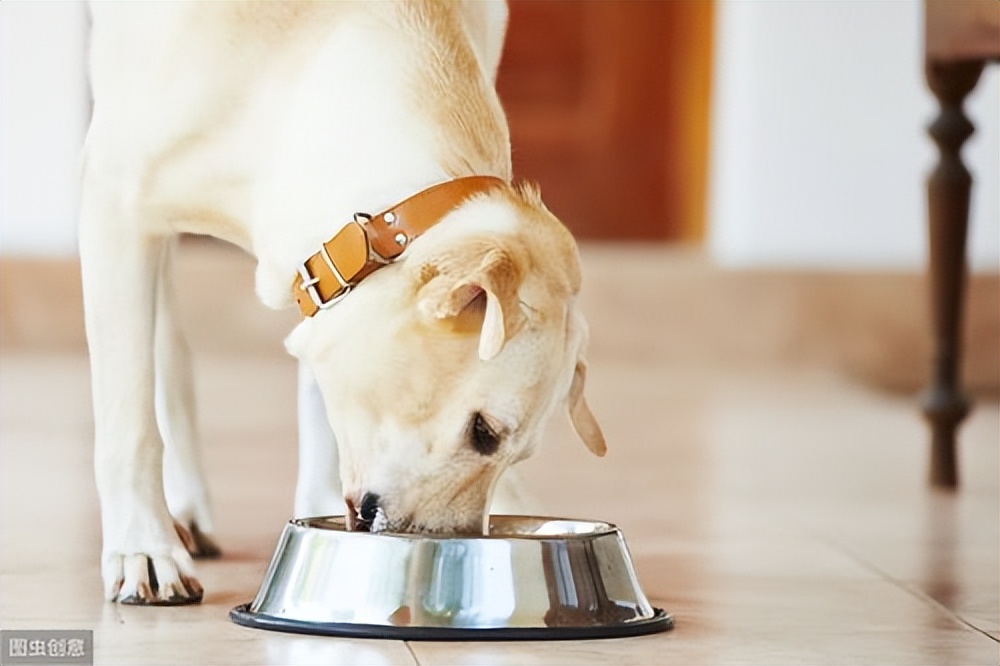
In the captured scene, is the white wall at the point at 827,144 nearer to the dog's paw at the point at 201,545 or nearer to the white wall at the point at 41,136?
the white wall at the point at 41,136

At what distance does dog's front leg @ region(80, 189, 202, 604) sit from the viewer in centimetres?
197

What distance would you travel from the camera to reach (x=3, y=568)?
83.4 inches

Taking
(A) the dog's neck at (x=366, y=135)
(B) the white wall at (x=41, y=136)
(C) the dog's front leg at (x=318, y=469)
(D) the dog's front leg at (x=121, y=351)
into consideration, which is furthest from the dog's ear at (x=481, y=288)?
(B) the white wall at (x=41, y=136)

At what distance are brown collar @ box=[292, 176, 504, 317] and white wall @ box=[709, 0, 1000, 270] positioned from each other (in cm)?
407

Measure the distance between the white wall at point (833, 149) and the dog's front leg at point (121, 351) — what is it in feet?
13.0

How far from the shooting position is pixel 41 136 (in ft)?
17.7

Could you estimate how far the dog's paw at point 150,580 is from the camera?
1896 mm

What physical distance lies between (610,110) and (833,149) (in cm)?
140

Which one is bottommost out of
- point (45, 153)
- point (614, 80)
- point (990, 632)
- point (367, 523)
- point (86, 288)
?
point (990, 632)

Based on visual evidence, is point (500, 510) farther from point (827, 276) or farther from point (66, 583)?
point (827, 276)

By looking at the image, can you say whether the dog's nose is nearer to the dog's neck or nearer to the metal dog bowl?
the metal dog bowl

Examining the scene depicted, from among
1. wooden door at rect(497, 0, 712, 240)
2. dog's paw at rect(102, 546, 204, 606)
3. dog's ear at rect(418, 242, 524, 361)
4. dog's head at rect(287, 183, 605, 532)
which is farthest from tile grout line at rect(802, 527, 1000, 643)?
wooden door at rect(497, 0, 712, 240)

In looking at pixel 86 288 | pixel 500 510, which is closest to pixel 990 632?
pixel 500 510

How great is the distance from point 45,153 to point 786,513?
10.4 ft
